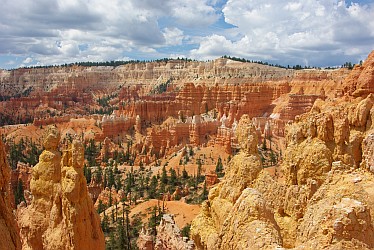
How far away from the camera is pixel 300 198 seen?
374 inches

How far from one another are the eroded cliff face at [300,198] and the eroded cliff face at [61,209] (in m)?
3.27

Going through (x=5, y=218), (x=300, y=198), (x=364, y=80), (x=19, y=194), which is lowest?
(x=19, y=194)

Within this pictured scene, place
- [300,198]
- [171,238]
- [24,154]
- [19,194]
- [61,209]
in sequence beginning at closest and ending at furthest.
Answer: [300,198] → [61,209] → [171,238] → [19,194] → [24,154]

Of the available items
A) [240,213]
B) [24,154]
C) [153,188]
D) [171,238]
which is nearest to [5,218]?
[240,213]

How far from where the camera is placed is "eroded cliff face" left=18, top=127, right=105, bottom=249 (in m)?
10.3

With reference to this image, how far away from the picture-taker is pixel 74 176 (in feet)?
34.3

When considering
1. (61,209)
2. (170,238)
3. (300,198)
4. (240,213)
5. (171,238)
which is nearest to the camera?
(240,213)

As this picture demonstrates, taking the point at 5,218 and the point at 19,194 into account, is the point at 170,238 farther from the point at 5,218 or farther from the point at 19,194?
the point at 19,194

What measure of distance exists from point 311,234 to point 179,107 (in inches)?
2914

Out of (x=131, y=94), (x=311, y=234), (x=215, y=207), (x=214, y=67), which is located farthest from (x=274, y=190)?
(x=131, y=94)

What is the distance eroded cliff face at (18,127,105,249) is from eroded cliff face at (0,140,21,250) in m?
3.26

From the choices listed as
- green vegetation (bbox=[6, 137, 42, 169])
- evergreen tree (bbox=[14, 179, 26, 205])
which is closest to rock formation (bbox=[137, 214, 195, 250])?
evergreen tree (bbox=[14, 179, 26, 205])

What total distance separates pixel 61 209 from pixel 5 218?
4.17 meters

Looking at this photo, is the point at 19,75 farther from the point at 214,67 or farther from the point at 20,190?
the point at 20,190
